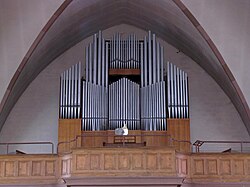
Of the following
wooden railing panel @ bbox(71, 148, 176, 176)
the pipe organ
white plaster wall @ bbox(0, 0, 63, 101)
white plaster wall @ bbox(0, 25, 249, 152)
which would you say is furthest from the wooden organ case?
wooden railing panel @ bbox(71, 148, 176, 176)

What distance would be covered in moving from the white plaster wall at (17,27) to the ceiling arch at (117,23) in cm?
20

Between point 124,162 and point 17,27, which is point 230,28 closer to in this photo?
point 124,162

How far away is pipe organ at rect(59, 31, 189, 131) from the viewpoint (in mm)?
19703

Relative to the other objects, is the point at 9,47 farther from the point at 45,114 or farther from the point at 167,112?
the point at 167,112

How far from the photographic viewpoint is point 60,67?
22.1 meters

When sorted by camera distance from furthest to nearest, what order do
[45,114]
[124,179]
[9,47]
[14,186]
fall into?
1. [45,114]
2. [9,47]
3. [14,186]
4. [124,179]

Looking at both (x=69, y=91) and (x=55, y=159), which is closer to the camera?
(x=55, y=159)

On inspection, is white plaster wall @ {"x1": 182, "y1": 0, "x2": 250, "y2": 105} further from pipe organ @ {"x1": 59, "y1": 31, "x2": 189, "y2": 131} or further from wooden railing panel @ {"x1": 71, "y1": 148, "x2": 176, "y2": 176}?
wooden railing panel @ {"x1": 71, "y1": 148, "x2": 176, "y2": 176}

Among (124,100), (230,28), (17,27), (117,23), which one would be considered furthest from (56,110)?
(230,28)

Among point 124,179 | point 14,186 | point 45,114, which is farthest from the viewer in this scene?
point 45,114

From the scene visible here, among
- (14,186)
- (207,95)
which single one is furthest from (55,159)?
(207,95)

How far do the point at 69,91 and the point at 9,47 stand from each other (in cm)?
264

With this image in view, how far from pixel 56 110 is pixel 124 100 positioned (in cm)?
308

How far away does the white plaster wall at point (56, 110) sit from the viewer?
2123 cm
